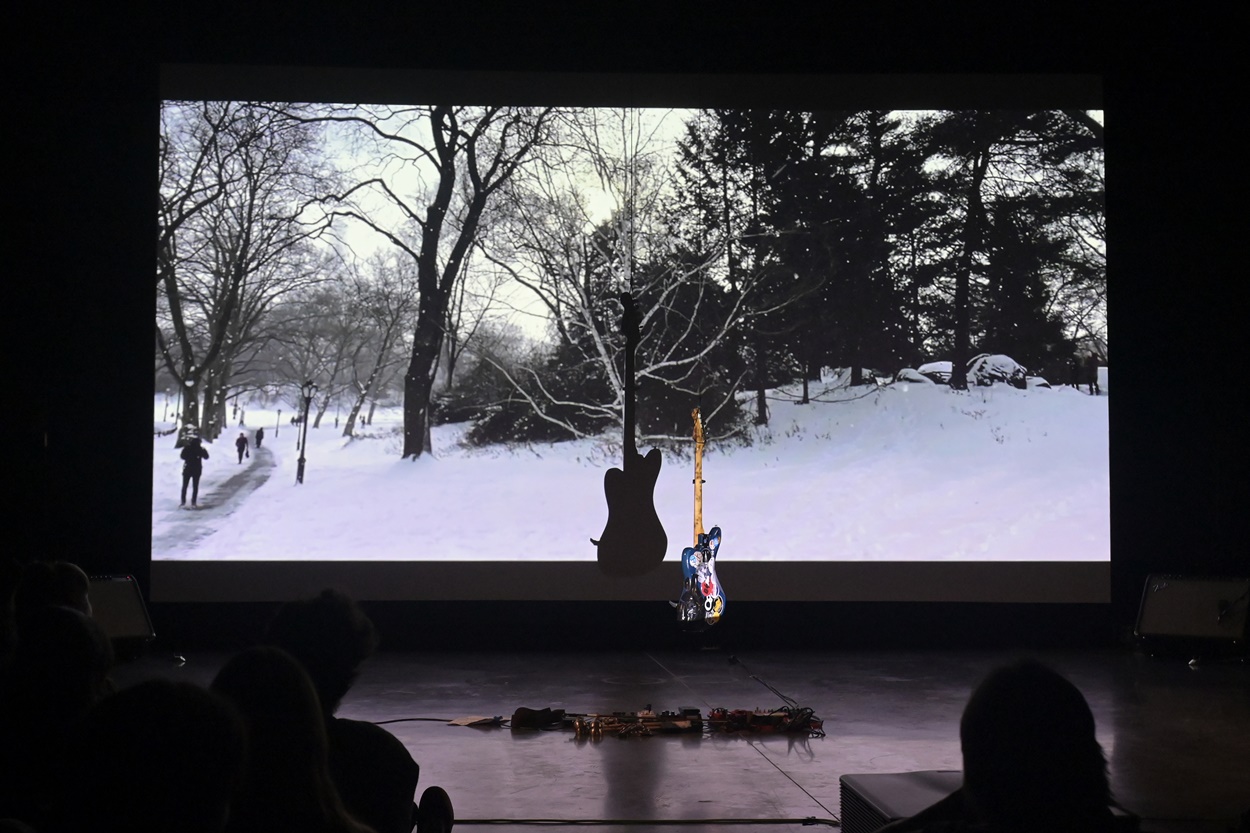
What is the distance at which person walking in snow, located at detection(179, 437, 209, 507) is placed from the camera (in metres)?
7.00

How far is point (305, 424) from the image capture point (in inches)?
278

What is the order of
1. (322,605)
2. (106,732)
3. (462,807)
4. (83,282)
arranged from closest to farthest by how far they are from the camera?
(106,732) < (322,605) < (462,807) < (83,282)

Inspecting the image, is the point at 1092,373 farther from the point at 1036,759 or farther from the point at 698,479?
the point at 1036,759

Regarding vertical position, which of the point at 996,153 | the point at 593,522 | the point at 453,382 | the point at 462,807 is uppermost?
the point at 996,153

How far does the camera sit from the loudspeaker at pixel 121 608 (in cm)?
650

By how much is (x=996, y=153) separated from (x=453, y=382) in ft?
11.4

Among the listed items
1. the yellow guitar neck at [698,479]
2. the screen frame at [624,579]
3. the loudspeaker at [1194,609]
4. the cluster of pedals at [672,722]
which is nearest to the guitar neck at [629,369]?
the yellow guitar neck at [698,479]

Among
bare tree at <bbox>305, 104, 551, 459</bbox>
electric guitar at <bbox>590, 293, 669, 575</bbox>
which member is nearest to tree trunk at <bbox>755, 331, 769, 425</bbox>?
electric guitar at <bbox>590, 293, 669, 575</bbox>

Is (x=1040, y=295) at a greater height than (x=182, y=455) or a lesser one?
greater

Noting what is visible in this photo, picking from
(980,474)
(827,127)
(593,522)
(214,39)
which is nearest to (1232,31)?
(827,127)

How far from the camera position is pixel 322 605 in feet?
7.11

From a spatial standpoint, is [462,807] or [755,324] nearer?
[462,807]

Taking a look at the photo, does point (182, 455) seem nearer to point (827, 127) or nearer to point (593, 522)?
point (593, 522)

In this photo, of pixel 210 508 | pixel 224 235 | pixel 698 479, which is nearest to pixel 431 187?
pixel 224 235
